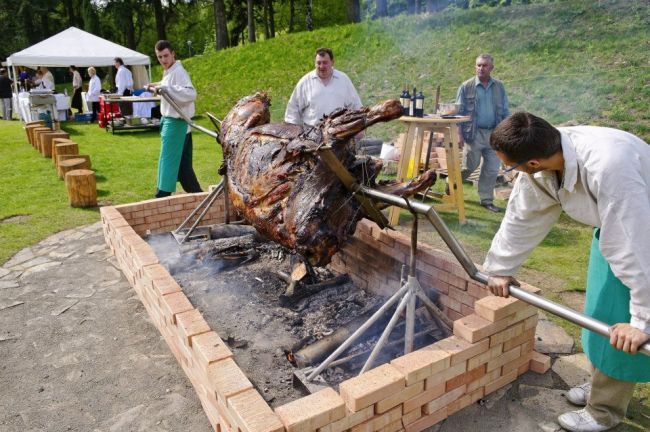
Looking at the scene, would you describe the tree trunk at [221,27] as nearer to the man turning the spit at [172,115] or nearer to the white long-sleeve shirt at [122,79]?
the white long-sleeve shirt at [122,79]

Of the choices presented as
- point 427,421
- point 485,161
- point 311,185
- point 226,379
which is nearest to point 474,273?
point 427,421

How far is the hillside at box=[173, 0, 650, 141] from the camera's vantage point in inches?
429

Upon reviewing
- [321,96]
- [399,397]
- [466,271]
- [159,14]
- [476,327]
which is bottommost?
[399,397]

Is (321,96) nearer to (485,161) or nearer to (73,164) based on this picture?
(485,161)

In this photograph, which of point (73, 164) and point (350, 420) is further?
point (73, 164)

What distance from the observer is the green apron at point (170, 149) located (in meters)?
6.28

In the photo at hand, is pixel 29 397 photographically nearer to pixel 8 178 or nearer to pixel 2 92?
pixel 8 178

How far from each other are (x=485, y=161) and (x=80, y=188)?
5.89m

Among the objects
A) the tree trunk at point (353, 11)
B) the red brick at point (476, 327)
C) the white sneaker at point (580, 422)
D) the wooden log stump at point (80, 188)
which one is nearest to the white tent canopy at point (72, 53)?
the wooden log stump at point (80, 188)

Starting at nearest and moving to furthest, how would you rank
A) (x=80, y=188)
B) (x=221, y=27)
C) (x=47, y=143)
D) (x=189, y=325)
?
(x=189, y=325) < (x=80, y=188) < (x=47, y=143) < (x=221, y=27)

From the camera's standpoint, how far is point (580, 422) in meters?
2.69

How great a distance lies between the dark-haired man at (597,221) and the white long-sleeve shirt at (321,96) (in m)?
3.34

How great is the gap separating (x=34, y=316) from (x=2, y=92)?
17.9 metres

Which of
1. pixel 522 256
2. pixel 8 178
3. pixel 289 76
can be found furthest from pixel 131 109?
pixel 522 256
